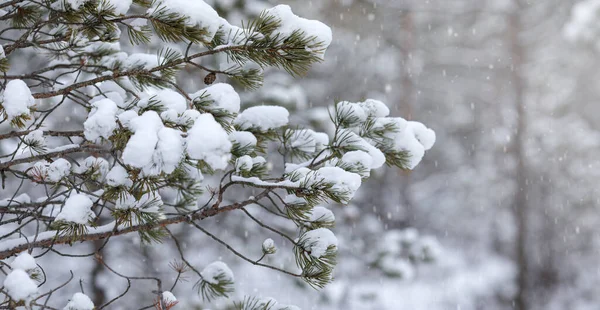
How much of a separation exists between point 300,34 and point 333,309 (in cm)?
656

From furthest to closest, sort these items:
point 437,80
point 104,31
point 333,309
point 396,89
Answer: point 437,80
point 396,89
point 333,309
point 104,31

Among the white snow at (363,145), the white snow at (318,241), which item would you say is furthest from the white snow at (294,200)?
the white snow at (363,145)

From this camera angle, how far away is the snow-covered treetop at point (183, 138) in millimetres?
1362

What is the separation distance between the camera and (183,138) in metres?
1.35

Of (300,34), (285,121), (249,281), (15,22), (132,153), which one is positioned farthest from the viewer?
(249,281)

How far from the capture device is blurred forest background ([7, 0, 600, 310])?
25.6ft

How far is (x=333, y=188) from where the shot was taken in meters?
1.67

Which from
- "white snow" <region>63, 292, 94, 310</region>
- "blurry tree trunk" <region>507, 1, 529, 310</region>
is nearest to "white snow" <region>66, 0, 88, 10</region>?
"white snow" <region>63, 292, 94, 310</region>

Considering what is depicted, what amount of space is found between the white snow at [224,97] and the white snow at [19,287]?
2.67 feet

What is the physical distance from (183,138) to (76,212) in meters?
0.47

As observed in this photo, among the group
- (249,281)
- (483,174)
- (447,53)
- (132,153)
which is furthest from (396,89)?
(132,153)

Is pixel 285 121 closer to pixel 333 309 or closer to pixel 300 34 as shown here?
pixel 300 34

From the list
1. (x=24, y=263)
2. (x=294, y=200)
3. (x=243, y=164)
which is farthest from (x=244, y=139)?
(x=24, y=263)

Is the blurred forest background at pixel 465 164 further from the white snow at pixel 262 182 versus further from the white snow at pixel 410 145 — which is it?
the white snow at pixel 262 182
